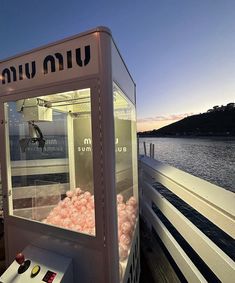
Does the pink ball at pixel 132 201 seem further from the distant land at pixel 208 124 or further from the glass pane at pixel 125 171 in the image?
the distant land at pixel 208 124

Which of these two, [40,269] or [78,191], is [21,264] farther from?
[78,191]

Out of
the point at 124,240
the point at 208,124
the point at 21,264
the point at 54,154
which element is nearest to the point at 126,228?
the point at 124,240

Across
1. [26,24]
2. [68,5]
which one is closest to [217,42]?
[68,5]

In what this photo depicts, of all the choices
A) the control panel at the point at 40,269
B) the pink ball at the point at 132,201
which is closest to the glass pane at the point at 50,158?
the control panel at the point at 40,269

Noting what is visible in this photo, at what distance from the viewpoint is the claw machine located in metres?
1.02

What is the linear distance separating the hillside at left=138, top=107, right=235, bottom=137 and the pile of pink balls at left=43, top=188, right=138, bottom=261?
3100cm

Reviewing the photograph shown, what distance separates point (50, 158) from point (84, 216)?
3.17ft

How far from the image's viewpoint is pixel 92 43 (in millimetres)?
998

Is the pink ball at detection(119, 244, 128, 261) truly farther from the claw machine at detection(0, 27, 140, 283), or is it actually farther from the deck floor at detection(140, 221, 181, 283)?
the deck floor at detection(140, 221, 181, 283)

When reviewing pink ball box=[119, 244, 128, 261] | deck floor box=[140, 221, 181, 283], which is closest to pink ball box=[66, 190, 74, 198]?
pink ball box=[119, 244, 128, 261]

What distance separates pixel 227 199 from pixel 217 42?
769 cm

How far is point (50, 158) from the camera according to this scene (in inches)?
84.5

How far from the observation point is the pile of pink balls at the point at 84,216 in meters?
1.30

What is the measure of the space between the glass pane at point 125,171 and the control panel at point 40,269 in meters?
0.40
